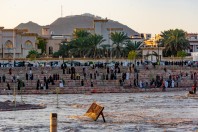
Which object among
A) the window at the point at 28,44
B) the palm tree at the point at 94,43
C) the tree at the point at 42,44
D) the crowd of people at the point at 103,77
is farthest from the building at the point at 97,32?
the crowd of people at the point at 103,77

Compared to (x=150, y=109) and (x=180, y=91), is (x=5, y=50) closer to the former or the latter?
(x=180, y=91)

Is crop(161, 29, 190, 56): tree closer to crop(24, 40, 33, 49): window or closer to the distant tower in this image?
the distant tower

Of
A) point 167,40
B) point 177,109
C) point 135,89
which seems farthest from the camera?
point 167,40

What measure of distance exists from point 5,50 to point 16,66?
72.1 feet

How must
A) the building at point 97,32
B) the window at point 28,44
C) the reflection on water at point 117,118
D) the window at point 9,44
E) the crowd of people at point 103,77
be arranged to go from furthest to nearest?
1. the building at point 97,32
2. the window at point 28,44
3. the window at point 9,44
4. the crowd of people at point 103,77
5. the reflection on water at point 117,118

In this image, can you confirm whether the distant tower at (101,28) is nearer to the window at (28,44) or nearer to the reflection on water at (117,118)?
the window at (28,44)

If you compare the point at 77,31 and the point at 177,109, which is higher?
the point at 77,31

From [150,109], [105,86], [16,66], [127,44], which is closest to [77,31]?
[127,44]

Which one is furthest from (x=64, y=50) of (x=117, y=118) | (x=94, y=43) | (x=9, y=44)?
(x=117, y=118)

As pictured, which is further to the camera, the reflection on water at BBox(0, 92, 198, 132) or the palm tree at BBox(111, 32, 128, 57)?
the palm tree at BBox(111, 32, 128, 57)

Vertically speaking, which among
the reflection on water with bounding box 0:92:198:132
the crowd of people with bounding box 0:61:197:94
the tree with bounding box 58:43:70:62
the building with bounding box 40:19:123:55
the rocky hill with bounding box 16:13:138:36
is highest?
the rocky hill with bounding box 16:13:138:36

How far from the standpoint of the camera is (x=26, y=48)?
77.6 m

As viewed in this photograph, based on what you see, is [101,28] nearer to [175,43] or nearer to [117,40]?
[117,40]

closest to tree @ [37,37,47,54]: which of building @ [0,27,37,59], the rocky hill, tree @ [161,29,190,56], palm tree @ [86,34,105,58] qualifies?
building @ [0,27,37,59]
